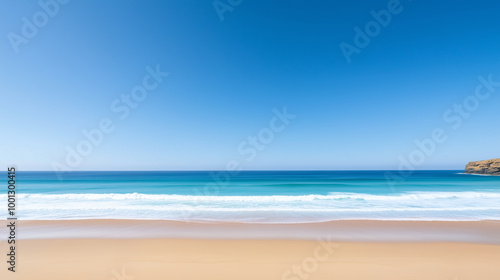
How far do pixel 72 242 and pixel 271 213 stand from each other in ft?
24.7

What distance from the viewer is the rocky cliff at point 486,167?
50500 millimetres

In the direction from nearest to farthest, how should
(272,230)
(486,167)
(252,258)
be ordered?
(252,258) → (272,230) → (486,167)

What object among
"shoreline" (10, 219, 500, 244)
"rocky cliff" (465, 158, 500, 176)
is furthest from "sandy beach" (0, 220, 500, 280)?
"rocky cliff" (465, 158, 500, 176)

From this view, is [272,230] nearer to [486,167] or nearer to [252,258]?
[252,258]

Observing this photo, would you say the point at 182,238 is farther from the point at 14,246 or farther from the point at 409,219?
the point at 409,219

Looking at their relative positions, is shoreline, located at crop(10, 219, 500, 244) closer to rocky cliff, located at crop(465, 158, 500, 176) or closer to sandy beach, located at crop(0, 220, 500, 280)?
sandy beach, located at crop(0, 220, 500, 280)

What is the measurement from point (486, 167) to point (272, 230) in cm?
7546

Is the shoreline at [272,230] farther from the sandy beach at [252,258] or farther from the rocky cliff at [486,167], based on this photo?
the rocky cliff at [486,167]

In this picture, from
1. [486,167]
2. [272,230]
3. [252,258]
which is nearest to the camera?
[252,258]

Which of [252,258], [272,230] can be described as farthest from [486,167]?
[252,258]

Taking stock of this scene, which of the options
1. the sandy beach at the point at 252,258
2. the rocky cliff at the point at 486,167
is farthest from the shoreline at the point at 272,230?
the rocky cliff at the point at 486,167

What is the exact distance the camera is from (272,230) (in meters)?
7.35

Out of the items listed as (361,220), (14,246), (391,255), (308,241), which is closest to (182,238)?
(308,241)

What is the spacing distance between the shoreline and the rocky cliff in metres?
65.3
